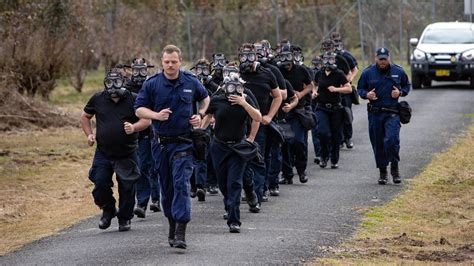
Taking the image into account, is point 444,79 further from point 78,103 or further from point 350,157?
point 350,157

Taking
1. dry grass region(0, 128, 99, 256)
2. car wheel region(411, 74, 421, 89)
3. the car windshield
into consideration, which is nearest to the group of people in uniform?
dry grass region(0, 128, 99, 256)

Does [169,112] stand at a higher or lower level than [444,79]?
higher

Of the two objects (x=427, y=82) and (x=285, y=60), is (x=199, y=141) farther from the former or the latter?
(x=427, y=82)

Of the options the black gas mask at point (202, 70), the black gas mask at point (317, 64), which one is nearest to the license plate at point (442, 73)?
the black gas mask at point (317, 64)

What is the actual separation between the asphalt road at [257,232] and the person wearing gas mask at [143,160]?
0.27 meters

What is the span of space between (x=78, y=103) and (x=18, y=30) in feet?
14.8

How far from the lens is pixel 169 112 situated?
38.9ft

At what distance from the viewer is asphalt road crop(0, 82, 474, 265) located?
11547mm

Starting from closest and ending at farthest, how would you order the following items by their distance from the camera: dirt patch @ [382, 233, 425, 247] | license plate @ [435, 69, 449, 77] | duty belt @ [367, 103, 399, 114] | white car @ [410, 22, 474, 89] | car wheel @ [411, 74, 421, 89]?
dirt patch @ [382, 233, 425, 247] → duty belt @ [367, 103, 399, 114] → white car @ [410, 22, 474, 89] → license plate @ [435, 69, 449, 77] → car wheel @ [411, 74, 421, 89]

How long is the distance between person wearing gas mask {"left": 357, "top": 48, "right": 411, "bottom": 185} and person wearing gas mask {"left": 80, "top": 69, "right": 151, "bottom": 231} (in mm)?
5147

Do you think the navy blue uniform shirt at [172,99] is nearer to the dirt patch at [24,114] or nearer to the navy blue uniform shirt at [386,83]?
the navy blue uniform shirt at [386,83]

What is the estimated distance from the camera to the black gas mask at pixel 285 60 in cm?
1700

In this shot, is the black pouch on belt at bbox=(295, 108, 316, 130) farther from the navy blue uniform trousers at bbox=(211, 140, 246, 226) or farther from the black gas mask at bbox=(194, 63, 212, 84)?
the navy blue uniform trousers at bbox=(211, 140, 246, 226)

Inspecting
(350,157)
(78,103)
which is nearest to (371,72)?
(350,157)
